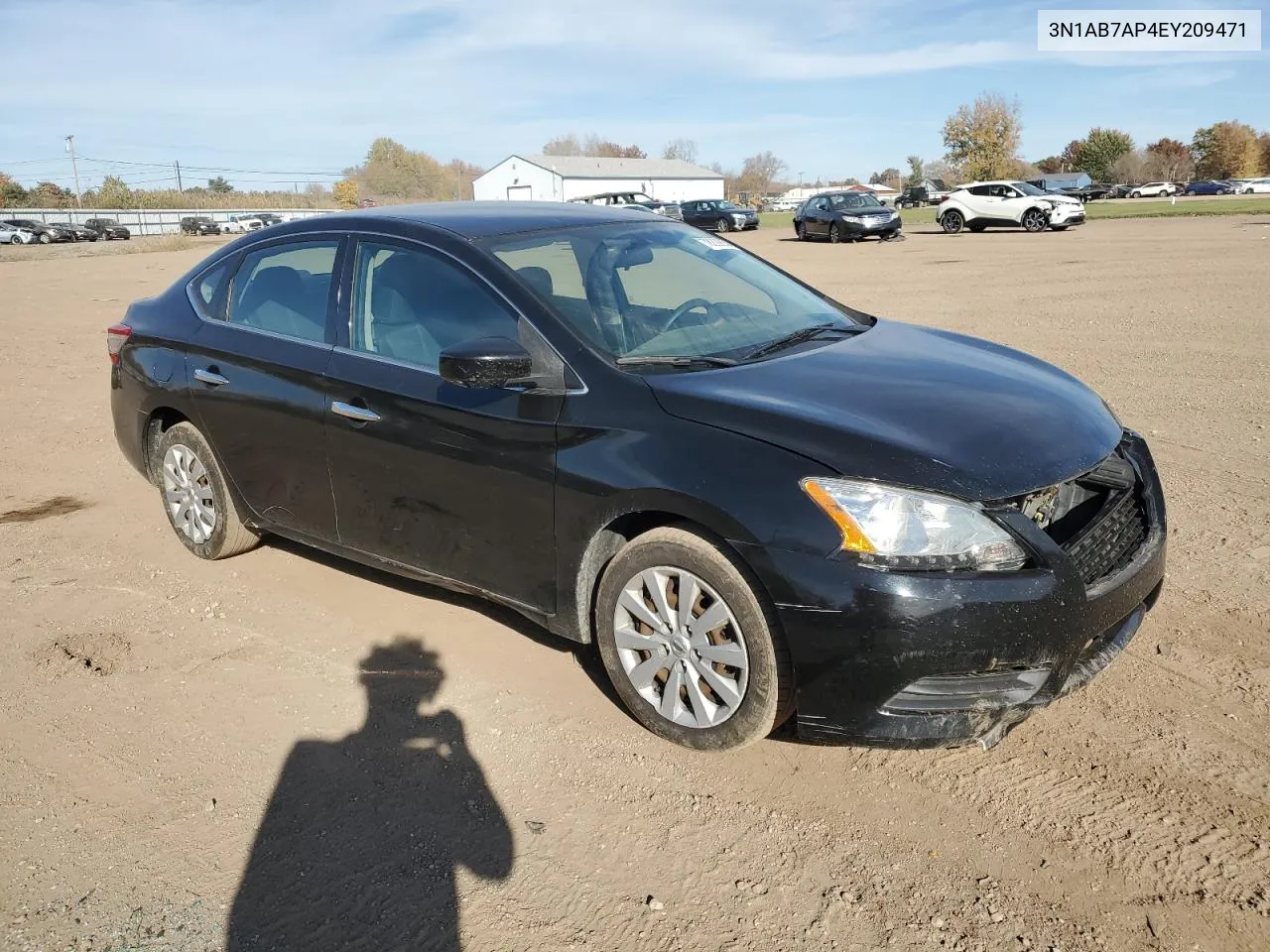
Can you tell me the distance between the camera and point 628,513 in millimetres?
3248

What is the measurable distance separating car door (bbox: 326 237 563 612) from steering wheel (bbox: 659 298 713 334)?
0.60 meters

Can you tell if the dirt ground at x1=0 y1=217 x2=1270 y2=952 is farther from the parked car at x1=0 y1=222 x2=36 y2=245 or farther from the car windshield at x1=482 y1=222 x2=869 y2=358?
the parked car at x1=0 y1=222 x2=36 y2=245

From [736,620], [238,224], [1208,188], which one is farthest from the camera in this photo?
[1208,188]

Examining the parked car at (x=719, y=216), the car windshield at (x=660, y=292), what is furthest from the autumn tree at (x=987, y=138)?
the car windshield at (x=660, y=292)

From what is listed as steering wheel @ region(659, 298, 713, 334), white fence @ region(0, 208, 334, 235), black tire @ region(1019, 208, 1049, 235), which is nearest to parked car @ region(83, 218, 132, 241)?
white fence @ region(0, 208, 334, 235)

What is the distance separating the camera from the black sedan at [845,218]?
95.5ft

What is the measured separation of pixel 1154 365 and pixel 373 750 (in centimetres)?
763

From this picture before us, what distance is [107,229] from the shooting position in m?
56.2

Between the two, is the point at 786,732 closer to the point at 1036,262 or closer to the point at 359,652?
the point at 359,652

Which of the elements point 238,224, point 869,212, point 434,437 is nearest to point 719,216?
point 869,212

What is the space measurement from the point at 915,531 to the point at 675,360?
3.68ft

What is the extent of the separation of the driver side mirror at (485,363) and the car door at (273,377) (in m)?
0.97

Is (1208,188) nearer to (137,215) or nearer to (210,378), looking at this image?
(137,215)

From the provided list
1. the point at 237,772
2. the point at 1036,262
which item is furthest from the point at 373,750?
the point at 1036,262
